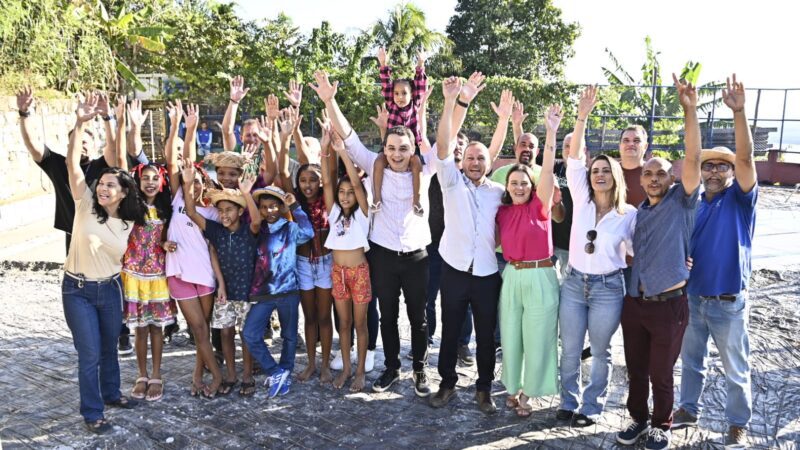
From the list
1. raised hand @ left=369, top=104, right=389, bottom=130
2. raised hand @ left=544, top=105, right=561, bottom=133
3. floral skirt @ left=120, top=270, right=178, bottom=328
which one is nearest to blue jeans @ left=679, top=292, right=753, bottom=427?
raised hand @ left=544, top=105, right=561, bottom=133

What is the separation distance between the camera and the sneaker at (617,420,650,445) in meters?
3.78

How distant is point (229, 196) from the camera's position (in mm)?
4363

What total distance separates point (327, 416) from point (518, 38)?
82.4ft

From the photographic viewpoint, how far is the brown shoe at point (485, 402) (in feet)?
14.0

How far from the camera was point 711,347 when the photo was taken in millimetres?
5453

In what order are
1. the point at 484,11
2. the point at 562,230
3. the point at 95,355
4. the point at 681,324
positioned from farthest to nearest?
the point at 484,11
the point at 562,230
the point at 95,355
the point at 681,324

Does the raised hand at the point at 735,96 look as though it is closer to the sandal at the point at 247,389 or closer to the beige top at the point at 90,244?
the sandal at the point at 247,389

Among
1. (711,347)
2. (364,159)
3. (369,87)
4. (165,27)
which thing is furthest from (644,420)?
(165,27)

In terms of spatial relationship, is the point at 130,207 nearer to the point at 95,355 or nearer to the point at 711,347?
the point at 95,355

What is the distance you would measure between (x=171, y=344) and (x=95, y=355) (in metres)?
1.71

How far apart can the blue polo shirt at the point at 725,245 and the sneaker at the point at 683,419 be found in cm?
90

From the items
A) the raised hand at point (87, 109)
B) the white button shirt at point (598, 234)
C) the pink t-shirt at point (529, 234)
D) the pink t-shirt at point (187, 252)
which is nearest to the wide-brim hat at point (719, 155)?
the white button shirt at point (598, 234)

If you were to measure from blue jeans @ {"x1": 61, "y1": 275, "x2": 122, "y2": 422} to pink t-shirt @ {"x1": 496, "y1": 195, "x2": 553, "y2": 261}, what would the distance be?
9.01ft

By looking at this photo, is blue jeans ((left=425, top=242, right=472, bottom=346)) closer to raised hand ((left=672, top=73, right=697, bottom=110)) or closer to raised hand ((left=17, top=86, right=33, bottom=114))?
raised hand ((left=672, top=73, right=697, bottom=110))
